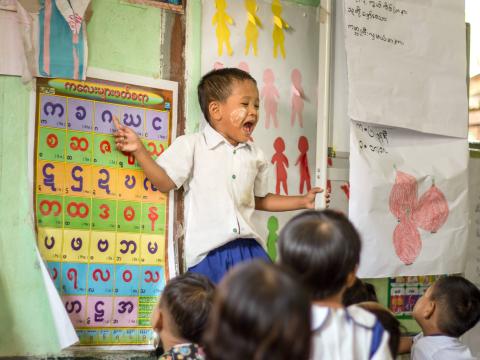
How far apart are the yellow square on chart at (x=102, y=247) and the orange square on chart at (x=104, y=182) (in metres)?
0.12

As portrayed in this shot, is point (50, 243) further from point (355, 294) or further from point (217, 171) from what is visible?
point (355, 294)

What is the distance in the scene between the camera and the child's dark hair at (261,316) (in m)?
0.75

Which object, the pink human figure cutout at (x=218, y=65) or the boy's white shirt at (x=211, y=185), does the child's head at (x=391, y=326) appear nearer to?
the boy's white shirt at (x=211, y=185)

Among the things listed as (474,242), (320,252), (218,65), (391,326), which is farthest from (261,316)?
(474,242)

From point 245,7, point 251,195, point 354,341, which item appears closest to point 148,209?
point 251,195

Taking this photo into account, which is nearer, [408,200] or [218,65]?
[218,65]

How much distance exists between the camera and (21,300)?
1.88m

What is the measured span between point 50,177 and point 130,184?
Result: 26 cm

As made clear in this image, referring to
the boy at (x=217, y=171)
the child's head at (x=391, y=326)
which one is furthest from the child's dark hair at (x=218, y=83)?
the child's head at (x=391, y=326)

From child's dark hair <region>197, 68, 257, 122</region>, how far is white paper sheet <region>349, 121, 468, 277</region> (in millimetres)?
561

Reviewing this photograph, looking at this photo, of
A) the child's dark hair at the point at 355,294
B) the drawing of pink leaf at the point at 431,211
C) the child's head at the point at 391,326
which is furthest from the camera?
the drawing of pink leaf at the point at 431,211

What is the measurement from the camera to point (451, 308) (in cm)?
198

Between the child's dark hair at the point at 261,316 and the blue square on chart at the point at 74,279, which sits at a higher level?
the child's dark hair at the point at 261,316

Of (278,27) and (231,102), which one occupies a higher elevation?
(278,27)
